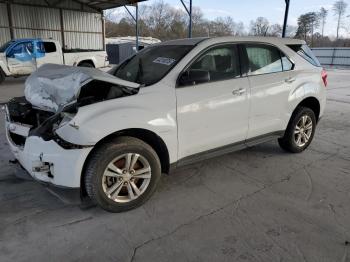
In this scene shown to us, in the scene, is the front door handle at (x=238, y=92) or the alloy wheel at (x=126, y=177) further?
the front door handle at (x=238, y=92)

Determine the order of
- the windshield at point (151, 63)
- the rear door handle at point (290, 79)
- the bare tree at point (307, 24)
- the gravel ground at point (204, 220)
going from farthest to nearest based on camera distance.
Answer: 1. the bare tree at point (307, 24)
2. the rear door handle at point (290, 79)
3. the windshield at point (151, 63)
4. the gravel ground at point (204, 220)

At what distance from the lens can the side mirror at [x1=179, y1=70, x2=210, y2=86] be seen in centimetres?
339

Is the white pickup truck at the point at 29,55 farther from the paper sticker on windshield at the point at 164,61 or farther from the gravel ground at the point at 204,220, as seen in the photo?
the paper sticker on windshield at the point at 164,61

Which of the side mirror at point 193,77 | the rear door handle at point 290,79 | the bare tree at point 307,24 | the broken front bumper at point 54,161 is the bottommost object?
the broken front bumper at point 54,161

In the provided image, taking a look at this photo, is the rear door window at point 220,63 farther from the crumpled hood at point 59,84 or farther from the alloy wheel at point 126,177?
the alloy wheel at point 126,177

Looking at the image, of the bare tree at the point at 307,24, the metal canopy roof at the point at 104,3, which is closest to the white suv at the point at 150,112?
the metal canopy roof at the point at 104,3

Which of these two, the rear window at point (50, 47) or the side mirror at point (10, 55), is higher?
the rear window at point (50, 47)

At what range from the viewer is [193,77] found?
11.2 feet

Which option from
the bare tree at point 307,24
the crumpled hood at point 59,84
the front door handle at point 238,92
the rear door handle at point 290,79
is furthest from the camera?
the bare tree at point 307,24

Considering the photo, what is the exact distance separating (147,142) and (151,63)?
1134 mm

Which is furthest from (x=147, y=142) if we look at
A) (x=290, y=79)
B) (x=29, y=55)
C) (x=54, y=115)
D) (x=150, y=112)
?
(x=29, y=55)

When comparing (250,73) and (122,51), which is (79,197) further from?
(122,51)

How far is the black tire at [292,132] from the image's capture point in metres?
4.59

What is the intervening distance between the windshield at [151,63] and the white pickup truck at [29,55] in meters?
11.2
